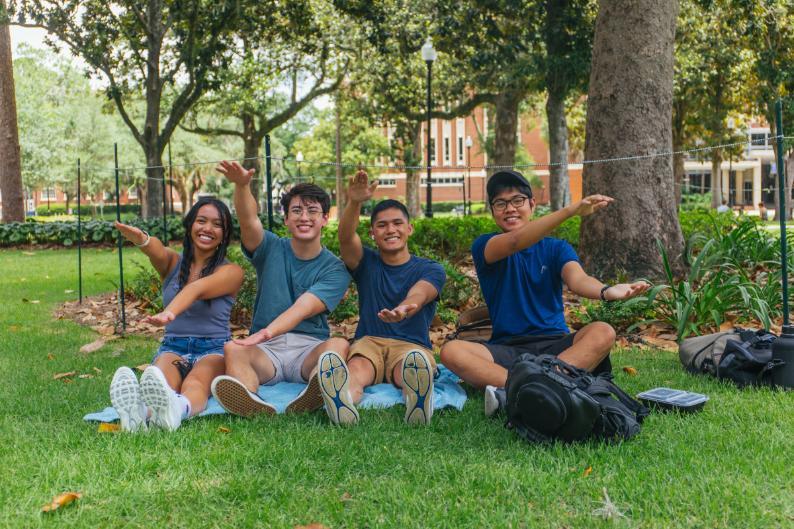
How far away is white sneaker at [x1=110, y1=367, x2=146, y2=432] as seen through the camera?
147 inches

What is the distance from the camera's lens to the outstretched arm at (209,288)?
4.18 m

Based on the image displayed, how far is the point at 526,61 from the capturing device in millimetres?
16000

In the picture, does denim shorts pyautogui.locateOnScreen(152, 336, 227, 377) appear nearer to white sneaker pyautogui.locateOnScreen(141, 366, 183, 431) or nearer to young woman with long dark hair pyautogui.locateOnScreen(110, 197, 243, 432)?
young woman with long dark hair pyautogui.locateOnScreen(110, 197, 243, 432)

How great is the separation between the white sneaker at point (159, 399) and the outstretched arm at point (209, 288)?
0.42m

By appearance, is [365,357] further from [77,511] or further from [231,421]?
[77,511]

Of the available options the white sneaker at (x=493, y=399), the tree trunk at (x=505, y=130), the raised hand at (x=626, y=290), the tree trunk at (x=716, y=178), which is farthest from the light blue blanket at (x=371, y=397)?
the tree trunk at (x=716, y=178)

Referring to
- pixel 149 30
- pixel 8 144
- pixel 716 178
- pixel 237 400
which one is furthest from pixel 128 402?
pixel 716 178

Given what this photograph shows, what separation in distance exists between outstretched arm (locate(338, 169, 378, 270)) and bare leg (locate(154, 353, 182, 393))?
1.15 m

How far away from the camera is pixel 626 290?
12.5 feet

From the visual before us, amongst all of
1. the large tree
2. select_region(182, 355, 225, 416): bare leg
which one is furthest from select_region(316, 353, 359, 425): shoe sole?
the large tree

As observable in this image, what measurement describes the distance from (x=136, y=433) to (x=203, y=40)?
Answer: 16328mm

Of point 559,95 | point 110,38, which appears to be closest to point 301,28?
point 110,38

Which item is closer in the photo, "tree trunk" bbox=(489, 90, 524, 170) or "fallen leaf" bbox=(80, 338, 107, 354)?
"fallen leaf" bbox=(80, 338, 107, 354)

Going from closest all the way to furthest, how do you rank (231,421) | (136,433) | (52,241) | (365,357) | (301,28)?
(136,433) < (231,421) < (365,357) < (301,28) < (52,241)
